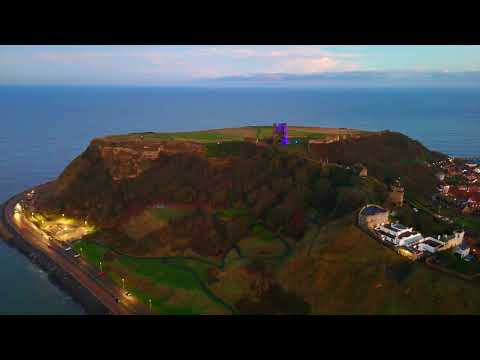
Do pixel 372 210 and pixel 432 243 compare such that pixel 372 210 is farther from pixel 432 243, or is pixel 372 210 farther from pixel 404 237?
pixel 432 243

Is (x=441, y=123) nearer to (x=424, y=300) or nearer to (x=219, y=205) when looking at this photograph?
(x=219, y=205)

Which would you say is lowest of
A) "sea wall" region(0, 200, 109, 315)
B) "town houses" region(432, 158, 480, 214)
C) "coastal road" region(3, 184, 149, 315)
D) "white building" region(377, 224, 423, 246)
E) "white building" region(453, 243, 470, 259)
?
"sea wall" region(0, 200, 109, 315)

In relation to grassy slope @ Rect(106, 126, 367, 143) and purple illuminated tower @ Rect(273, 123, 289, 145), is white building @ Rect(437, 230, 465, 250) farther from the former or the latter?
grassy slope @ Rect(106, 126, 367, 143)

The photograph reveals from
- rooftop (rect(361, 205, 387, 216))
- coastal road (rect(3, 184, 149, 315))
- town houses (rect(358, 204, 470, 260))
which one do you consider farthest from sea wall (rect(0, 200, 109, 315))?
rooftop (rect(361, 205, 387, 216))

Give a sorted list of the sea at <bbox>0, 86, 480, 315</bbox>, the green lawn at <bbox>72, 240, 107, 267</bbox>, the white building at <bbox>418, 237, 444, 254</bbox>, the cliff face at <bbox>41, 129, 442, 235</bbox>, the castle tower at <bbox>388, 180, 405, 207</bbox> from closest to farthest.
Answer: the white building at <bbox>418, 237, 444, 254</bbox> < the sea at <bbox>0, 86, 480, 315</bbox> < the castle tower at <bbox>388, 180, 405, 207</bbox> < the green lawn at <bbox>72, 240, 107, 267</bbox> < the cliff face at <bbox>41, 129, 442, 235</bbox>

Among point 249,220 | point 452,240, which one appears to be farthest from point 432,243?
point 249,220

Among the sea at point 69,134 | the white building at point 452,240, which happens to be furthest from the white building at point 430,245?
the sea at point 69,134

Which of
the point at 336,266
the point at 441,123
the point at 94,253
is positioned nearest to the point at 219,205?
the point at 94,253
